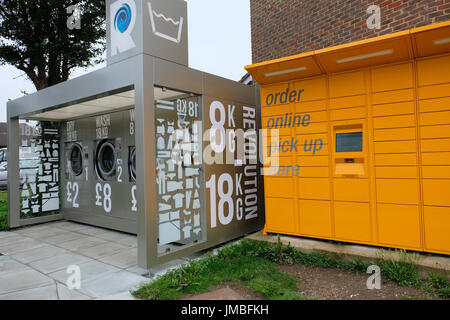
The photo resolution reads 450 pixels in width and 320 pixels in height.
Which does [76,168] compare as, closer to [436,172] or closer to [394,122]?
[394,122]

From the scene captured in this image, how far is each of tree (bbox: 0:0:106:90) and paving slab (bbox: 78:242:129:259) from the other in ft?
21.5

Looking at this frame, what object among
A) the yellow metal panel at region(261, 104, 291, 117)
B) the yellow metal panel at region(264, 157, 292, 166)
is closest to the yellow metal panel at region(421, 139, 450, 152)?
the yellow metal panel at region(264, 157, 292, 166)

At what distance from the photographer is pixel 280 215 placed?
4.67 meters

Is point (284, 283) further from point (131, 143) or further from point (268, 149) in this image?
point (131, 143)

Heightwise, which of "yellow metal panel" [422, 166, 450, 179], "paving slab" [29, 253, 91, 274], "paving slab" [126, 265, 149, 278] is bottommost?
"paving slab" [29, 253, 91, 274]

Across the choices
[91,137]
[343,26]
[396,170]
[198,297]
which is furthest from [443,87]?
[91,137]

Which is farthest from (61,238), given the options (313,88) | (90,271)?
(313,88)

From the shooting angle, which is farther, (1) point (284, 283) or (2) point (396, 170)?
(2) point (396, 170)

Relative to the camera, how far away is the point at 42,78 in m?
9.27

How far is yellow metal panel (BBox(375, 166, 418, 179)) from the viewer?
3.68m

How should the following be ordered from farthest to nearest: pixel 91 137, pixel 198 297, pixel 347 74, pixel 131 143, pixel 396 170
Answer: pixel 91 137
pixel 131 143
pixel 347 74
pixel 396 170
pixel 198 297

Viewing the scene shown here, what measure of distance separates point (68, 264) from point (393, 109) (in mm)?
4898

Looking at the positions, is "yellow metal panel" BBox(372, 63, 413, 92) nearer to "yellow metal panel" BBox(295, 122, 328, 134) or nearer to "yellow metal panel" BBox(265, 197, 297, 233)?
"yellow metal panel" BBox(295, 122, 328, 134)

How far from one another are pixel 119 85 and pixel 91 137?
A: 3189mm
